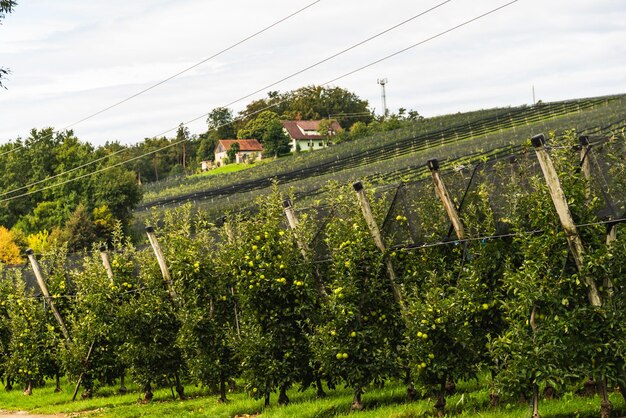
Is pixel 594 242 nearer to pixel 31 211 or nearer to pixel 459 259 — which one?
pixel 459 259

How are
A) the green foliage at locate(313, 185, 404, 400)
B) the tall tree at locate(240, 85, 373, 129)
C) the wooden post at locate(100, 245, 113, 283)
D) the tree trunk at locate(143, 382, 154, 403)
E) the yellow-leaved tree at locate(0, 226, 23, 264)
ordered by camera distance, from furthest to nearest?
the tall tree at locate(240, 85, 373, 129) < the yellow-leaved tree at locate(0, 226, 23, 264) < the wooden post at locate(100, 245, 113, 283) < the tree trunk at locate(143, 382, 154, 403) < the green foliage at locate(313, 185, 404, 400)

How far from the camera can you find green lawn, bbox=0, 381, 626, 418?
12.0 metres

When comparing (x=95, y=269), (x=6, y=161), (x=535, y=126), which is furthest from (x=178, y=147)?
(x=95, y=269)

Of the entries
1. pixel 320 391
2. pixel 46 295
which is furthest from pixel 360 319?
pixel 46 295

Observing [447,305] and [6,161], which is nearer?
[447,305]

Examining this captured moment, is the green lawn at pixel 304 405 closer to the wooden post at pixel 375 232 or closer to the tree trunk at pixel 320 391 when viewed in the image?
the tree trunk at pixel 320 391

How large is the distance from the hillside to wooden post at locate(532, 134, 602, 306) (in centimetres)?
4296

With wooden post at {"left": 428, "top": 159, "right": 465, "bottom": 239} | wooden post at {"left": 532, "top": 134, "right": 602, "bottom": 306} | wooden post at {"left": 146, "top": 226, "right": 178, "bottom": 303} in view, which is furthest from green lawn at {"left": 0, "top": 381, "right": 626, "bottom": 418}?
wooden post at {"left": 428, "top": 159, "right": 465, "bottom": 239}

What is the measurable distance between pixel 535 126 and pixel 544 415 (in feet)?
184

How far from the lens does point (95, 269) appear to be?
69.3 feet

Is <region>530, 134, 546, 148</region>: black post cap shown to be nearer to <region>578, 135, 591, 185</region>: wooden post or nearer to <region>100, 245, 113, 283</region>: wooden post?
<region>578, 135, 591, 185</region>: wooden post

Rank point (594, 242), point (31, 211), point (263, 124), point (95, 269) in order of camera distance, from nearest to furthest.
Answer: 1. point (594, 242)
2. point (95, 269)
3. point (31, 211)
4. point (263, 124)

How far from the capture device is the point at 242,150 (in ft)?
415

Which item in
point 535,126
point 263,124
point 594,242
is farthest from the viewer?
point 263,124
